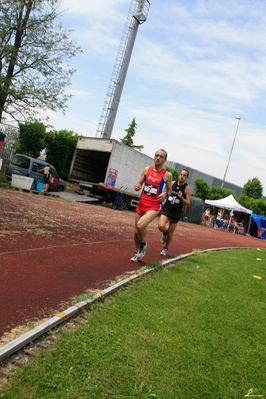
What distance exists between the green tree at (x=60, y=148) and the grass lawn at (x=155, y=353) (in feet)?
71.7

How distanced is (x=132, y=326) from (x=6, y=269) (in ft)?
6.87

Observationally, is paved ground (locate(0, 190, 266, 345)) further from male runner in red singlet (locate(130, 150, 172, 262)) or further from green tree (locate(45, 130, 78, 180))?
green tree (locate(45, 130, 78, 180))

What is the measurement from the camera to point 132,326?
3648 mm

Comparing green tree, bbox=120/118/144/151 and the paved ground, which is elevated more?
green tree, bbox=120/118/144/151

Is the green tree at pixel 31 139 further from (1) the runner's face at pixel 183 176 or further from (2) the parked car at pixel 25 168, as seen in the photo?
(1) the runner's face at pixel 183 176

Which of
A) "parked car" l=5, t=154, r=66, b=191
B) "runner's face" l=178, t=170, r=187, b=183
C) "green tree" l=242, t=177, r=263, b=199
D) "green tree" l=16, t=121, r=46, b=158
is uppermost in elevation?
"green tree" l=242, t=177, r=263, b=199

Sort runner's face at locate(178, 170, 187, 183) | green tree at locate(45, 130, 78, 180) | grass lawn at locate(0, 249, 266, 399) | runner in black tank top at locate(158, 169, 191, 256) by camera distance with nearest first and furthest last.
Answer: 1. grass lawn at locate(0, 249, 266, 399)
2. runner's face at locate(178, 170, 187, 183)
3. runner in black tank top at locate(158, 169, 191, 256)
4. green tree at locate(45, 130, 78, 180)

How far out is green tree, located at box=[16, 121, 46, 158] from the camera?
2240 cm

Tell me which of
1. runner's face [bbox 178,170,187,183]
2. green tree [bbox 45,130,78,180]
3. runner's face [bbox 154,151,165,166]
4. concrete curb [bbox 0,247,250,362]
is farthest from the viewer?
green tree [bbox 45,130,78,180]

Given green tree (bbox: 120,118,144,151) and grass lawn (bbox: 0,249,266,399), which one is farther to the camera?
green tree (bbox: 120,118,144,151)

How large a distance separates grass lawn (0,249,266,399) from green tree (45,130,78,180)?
21843 mm

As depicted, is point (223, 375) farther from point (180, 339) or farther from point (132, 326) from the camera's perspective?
point (132, 326)

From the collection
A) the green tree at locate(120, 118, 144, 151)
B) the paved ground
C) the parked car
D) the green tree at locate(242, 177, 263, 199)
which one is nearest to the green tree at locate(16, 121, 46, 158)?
the parked car

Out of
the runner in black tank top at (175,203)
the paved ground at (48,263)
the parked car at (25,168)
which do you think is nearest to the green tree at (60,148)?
the parked car at (25,168)
